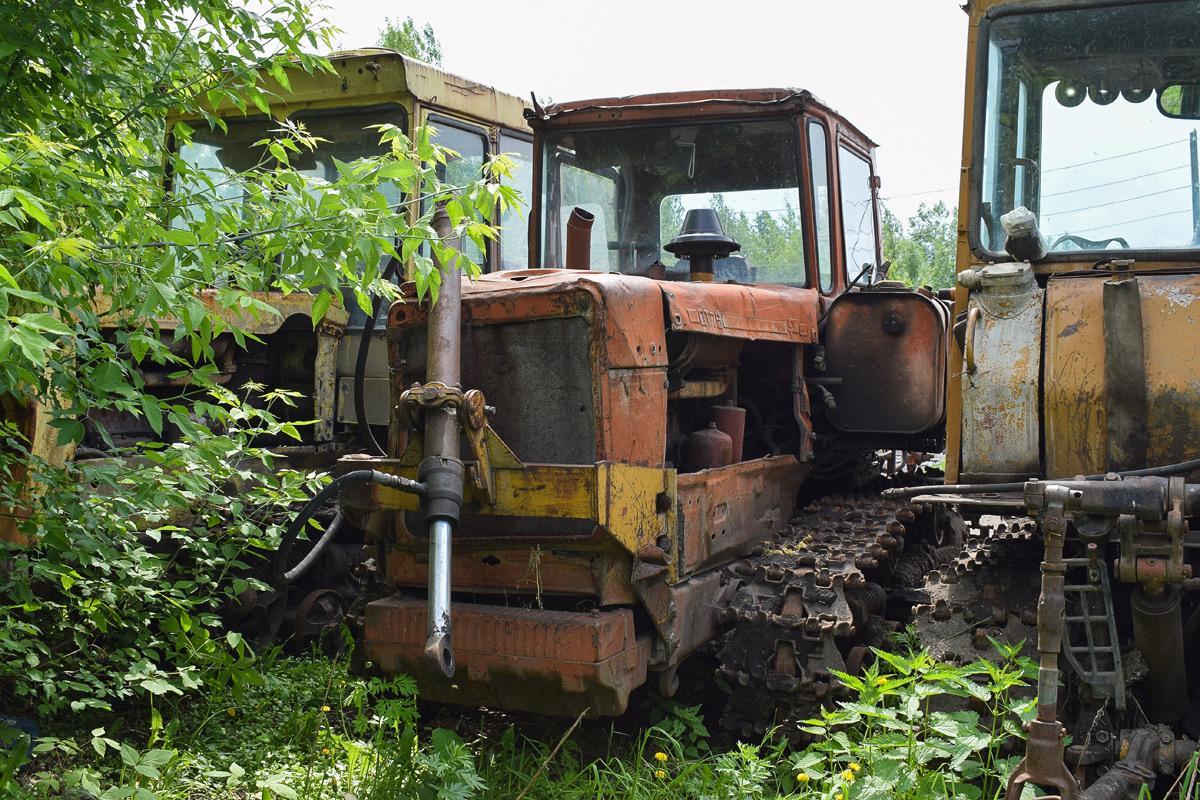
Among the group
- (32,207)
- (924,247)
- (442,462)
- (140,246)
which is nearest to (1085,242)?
(442,462)

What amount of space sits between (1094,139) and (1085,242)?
370 mm

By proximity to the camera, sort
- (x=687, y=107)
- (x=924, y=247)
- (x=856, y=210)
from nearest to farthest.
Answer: (x=687, y=107) → (x=856, y=210) → (x=924, y=247)

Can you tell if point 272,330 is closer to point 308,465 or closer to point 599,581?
point 308,465

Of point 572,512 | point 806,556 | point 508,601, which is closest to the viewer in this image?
point 572,512

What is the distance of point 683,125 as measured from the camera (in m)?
5.38

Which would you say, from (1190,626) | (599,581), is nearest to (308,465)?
(599,581)

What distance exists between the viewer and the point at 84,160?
308cm

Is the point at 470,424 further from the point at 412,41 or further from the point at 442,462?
the point at 412,41

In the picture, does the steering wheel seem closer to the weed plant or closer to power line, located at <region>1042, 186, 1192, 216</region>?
power line, located at <region>1042, 186, 1192, 216</region>

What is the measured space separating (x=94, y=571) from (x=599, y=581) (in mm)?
1725

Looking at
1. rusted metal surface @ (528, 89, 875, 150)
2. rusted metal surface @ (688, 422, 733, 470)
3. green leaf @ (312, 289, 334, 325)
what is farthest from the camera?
rusted metal surface @ (528, 89, 875, 150)

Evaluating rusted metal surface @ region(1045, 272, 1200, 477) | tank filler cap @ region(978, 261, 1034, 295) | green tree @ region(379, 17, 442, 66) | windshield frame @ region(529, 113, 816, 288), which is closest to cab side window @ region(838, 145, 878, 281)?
windshield frame @ region(529, 113, 816, 288)

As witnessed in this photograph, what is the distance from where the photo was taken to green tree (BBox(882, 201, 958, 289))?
31.1 m

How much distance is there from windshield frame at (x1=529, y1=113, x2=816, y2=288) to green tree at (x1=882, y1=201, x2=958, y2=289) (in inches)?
966
